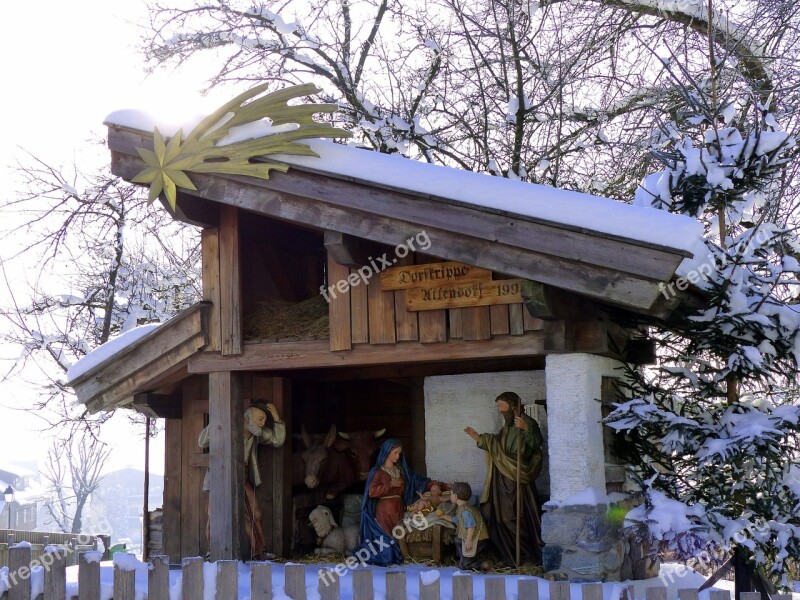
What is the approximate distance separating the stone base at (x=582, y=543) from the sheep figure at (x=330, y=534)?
8.73ft

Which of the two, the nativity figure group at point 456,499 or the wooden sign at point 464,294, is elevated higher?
the wooden sign at point 464,294

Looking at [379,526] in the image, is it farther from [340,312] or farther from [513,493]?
[340,312]

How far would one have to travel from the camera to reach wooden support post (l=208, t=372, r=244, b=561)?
7930mm

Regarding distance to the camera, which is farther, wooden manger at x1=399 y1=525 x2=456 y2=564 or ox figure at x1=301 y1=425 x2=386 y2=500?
ox figure at x1=301 y1=425 x2=386 y2=500

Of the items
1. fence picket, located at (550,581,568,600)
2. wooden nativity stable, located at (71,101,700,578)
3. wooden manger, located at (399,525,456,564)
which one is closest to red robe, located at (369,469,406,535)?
wooden manger, located at (399,525,456,564)

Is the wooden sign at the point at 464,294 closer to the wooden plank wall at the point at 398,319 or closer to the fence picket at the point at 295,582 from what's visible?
the wooden plank wall at the point at 398,319

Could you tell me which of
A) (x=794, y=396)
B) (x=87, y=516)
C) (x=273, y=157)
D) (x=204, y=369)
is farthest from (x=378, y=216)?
(x=87, y=516)

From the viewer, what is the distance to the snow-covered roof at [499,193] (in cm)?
586

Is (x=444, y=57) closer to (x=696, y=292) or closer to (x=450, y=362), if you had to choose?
(x=450, y=362)

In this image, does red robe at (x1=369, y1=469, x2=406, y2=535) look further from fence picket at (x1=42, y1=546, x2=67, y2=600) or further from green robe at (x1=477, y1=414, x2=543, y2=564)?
fence picket at (x1=42, y1=546, x2=67, y2=600)

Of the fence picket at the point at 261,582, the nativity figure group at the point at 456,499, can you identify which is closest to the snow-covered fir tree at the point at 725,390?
the nativity figure group at the point at 456,499

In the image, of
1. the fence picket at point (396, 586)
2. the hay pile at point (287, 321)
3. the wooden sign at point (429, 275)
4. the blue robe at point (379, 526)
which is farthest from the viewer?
the blue robe at point (379, 526)

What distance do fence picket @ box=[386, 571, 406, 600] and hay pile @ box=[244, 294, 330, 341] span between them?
9.09 ft

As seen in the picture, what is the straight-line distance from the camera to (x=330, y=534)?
8852 millimetres
